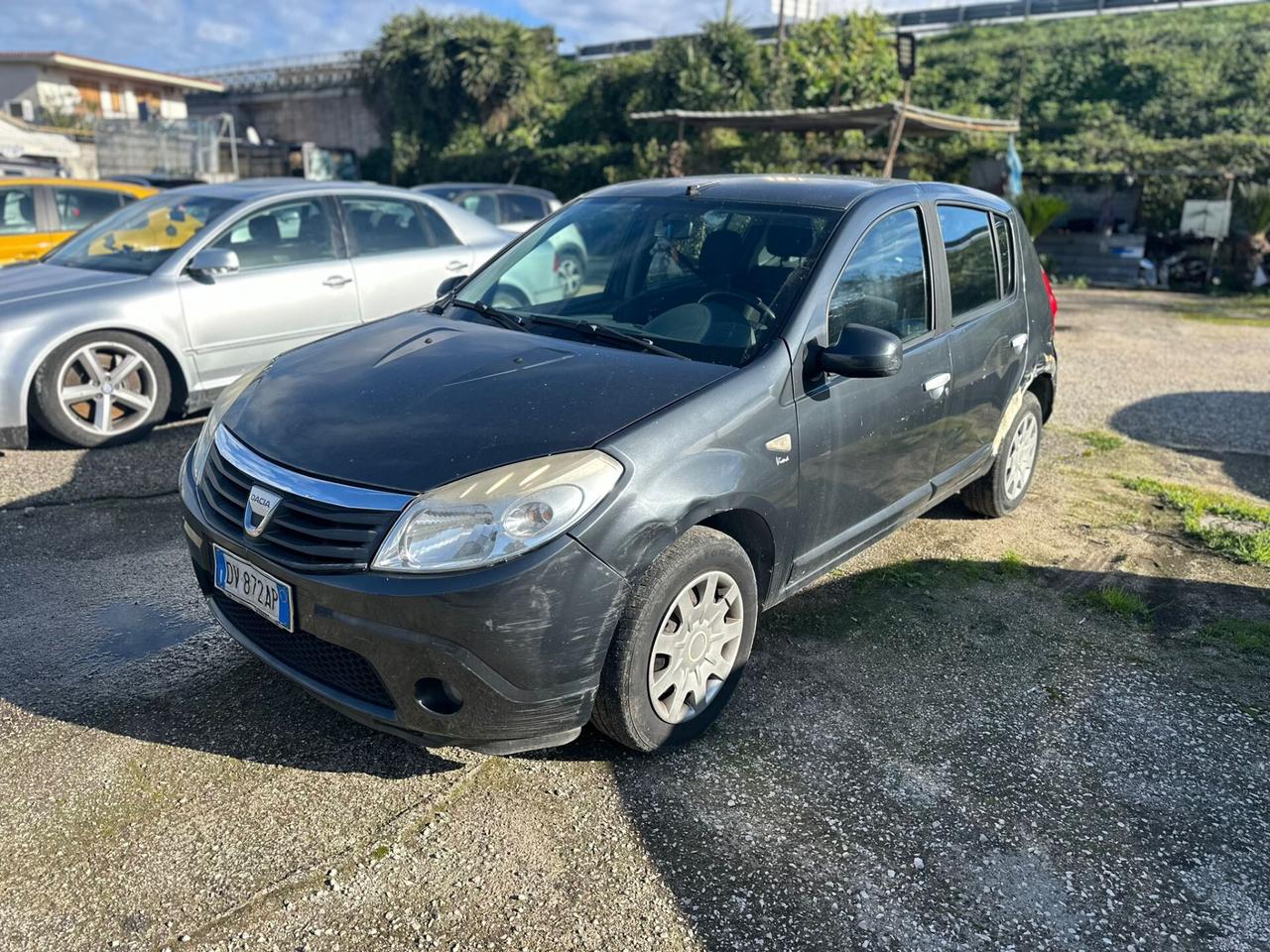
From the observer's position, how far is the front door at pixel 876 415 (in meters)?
3.26

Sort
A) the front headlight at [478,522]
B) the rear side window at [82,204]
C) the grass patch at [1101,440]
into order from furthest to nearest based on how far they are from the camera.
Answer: the rear side window at [82,204], the grass patch at [1101,440], the front headlight at [478,522]

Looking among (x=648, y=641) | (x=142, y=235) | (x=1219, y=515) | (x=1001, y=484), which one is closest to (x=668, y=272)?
(x=648, y=641)

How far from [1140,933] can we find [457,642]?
6.11 ft

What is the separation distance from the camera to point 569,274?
403 cm

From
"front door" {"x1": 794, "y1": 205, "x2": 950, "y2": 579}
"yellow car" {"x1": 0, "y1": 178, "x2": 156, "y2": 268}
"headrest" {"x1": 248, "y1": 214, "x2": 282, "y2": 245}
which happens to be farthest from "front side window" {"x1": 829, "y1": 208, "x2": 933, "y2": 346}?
"yellow car" {"x1": 0, "y1": 178, "x2": 156, "y2": 268}

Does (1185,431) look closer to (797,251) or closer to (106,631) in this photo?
(797,251)

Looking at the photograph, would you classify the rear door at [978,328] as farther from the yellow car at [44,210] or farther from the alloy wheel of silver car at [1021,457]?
the yellow car at [44,210]

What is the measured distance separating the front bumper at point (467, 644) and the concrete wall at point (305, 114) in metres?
41.0

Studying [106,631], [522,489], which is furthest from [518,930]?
[106,631]

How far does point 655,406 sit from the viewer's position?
2.80 metres

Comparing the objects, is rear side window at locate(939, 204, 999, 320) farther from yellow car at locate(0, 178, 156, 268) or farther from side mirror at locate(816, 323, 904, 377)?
yellow car at locate(0, 178, 156, 268)

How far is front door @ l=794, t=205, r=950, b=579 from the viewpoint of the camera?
10.7 ft

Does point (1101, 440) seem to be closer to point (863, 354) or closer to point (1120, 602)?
point (1120, 602)

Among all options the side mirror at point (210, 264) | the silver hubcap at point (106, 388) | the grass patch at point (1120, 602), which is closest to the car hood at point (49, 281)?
the side mirror at point (210, 264)
